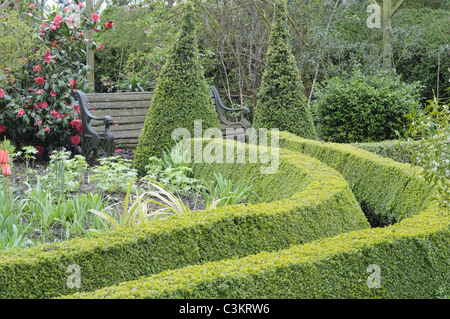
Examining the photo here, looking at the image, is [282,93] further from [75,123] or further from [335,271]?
[335,271]

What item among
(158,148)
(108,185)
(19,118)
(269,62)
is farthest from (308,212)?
(19,118)

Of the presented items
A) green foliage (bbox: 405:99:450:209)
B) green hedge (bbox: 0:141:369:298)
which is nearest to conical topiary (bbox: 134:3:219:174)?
green hedge (bbox: 0:141:369:298)

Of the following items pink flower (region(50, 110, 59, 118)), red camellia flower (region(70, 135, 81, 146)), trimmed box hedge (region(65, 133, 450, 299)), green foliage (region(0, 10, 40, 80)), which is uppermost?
green foliage (region(0, 10, 40, 80))

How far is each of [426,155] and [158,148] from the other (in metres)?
3.62

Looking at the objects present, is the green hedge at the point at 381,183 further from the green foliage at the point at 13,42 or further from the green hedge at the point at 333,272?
the green foliage at the point at 13,42

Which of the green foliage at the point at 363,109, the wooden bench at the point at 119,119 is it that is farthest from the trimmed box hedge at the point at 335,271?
the wooden bench at the point at 119,119

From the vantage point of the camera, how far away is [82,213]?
11.1ft

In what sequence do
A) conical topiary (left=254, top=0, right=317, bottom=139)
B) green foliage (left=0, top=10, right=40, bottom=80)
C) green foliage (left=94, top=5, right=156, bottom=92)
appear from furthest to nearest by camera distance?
1. green foliage (left=94, top=5, right=156, bottom=92)
2. conical topiary (left=254, top=0, right=317, bottom=139)
3. green foliage (left=0, top=10, right=40, bottom=80)

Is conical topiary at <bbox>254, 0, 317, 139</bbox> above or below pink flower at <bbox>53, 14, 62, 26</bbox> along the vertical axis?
below

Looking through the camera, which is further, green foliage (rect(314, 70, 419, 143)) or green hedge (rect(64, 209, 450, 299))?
green foliage (rect(314, 70, 419, 143))

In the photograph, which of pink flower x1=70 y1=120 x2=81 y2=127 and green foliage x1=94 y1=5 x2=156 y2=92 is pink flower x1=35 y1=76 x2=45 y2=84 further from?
green foliage x1=94 y1=5 x2=156 y2=92

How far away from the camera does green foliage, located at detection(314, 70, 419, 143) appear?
6.83 metres

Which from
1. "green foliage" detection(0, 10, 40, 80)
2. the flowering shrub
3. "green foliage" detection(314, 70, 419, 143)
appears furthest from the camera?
the flowering shrub

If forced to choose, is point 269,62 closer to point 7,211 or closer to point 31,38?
point 31,38
